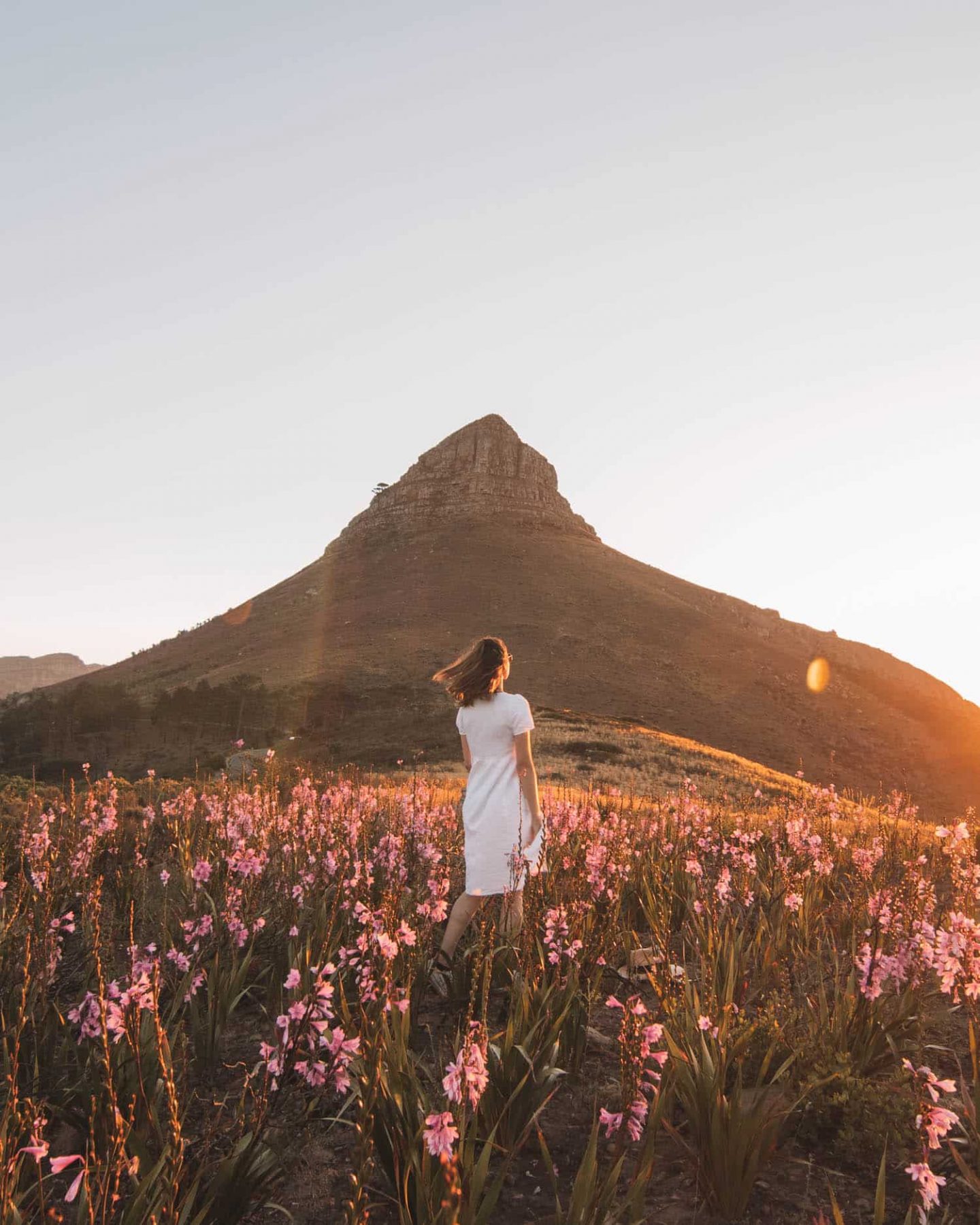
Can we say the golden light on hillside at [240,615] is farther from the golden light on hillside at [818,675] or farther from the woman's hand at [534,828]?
the woman's hand at [534,828]

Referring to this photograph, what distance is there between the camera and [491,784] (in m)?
5.22

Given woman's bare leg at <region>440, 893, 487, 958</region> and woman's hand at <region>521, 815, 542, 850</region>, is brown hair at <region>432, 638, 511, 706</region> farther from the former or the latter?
woman's bare leg at <region>440, 893, 487, 958</region>

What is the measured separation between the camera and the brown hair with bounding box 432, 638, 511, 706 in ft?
17.2

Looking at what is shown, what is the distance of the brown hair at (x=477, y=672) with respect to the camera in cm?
525

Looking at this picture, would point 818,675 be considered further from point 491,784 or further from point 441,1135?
point 441,1135

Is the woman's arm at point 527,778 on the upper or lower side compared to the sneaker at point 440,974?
upper

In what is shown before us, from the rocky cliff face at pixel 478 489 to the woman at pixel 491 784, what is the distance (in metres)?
108

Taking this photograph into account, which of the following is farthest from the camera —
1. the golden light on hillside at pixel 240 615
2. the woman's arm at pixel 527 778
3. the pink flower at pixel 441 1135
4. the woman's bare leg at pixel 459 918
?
the golden light on hillside at pixel 240 615

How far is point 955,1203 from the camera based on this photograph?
109 inches

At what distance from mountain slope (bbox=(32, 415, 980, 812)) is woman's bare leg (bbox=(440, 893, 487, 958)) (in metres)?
46.3

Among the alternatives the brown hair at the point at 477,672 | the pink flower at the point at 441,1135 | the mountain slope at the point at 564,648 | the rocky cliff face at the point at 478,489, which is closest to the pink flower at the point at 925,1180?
the pink flower at the point at 441,1135

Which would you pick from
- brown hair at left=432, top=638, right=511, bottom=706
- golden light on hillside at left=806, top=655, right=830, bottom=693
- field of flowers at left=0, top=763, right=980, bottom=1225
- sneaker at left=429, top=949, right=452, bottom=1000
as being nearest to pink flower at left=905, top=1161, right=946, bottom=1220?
field of flowers at left=0, top=763, right=980, bottom=1225

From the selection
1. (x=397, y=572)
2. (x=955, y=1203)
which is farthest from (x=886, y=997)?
(x=397, y=572)

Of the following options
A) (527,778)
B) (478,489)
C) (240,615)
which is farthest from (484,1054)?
(478,489)
